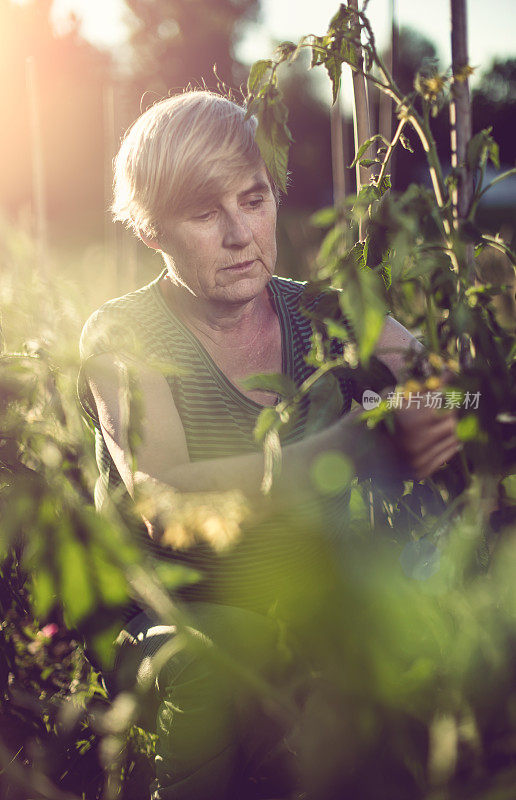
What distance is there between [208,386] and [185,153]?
16.0 inches

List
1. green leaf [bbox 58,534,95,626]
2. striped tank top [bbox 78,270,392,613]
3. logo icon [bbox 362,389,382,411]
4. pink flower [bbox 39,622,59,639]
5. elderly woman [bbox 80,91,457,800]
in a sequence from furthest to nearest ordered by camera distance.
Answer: pink flower [bbox 39,622,59,639] < striped tank top [bbox 78,270,392,613] < elderly woman [bbox 80,91,457,800] < logo icon [bbox 362,389,382,411] < green leaf [bbox 58,534,95,626]

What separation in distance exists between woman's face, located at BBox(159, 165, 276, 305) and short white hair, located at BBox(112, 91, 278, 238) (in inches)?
0.9

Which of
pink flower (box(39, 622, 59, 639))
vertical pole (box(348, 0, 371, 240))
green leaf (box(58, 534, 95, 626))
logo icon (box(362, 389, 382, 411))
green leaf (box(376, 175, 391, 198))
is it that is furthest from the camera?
pink flower (box(39, 622, 59, 639))

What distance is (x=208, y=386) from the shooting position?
4.04 feet

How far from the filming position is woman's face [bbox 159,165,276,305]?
1.11 m

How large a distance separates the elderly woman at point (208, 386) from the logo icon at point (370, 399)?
6.0 inches

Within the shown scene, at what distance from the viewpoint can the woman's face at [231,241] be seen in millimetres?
1112

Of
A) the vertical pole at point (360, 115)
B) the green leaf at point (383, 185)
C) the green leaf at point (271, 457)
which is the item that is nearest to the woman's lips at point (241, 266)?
the vertical pole at point (360, 115)

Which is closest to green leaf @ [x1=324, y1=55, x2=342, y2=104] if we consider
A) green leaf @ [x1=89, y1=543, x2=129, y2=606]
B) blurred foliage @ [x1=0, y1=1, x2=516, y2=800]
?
blurred foliage @ [x1=0, y1=1, x2=516, y2=800]

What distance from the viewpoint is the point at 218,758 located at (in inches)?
40.6

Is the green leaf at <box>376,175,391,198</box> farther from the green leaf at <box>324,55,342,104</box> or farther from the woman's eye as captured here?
the woman's eye

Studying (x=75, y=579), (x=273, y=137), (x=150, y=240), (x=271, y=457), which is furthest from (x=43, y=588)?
(x=150, y=240)

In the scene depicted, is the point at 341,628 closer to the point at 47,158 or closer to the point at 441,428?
the point at 441,428

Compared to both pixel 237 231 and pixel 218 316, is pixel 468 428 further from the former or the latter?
pixel 218 316
